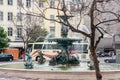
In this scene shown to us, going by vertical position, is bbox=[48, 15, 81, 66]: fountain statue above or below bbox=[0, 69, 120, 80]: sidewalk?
above

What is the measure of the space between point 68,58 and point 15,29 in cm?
3903

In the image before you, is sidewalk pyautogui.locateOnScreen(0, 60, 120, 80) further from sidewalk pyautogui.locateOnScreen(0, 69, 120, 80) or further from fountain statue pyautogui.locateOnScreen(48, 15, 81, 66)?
fountain statue pyautogui.locateOnScreen(48, 15, 81, 66)

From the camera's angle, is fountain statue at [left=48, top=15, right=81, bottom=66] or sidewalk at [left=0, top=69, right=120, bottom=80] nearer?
sidewalk at [left=0, top=69, right=120, bottom=80]

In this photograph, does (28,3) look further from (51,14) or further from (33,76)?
(33,76)

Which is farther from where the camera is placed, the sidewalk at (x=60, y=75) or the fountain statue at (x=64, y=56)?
the fountain statue at (x=64, y=56)

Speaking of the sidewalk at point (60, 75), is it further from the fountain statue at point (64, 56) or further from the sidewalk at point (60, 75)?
the fountain statue at point (64, 56)

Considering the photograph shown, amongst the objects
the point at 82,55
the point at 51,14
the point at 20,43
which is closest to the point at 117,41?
the point at 51,14

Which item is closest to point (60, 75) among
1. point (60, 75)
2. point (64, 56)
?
point (60, 75)

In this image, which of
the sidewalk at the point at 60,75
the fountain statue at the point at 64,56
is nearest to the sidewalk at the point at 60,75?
the sidewalk at the point at 60,75

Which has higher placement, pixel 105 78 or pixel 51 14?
pixel 51 14

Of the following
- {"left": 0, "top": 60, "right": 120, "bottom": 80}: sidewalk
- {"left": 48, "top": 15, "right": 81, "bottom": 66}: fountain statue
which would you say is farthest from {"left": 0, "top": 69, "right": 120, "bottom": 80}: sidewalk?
{"left": 48, "top": 15, "right": 81, "bottom": 66}: fountain statue

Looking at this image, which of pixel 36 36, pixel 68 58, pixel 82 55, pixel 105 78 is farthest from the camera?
pixel 36 36

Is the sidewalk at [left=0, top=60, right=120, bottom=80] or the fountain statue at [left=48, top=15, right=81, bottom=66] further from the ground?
the fountain statue at [left=48, top=15, right=81, bottom=66]

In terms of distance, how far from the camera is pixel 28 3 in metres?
67.9
